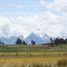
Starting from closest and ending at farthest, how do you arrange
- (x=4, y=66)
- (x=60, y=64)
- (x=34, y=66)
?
(x=4, y=66), (x=34, y=66), (x=60, y=64)

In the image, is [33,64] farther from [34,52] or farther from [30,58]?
[34,52]

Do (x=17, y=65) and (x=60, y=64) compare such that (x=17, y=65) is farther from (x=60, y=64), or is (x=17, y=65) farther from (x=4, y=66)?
(x=60, y=64)

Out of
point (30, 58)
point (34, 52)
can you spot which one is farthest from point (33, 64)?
point (34, 52)

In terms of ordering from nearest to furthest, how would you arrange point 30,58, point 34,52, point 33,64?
point 33,64, point 30,58, point 34,52

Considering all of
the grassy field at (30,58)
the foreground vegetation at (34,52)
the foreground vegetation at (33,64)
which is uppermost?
the foreground vegetation at (34,52)

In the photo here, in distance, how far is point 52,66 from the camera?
35.2 m

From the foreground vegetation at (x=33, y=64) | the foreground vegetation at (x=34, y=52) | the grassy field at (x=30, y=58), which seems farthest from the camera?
the foreground vegetation at (x=34, y=52)

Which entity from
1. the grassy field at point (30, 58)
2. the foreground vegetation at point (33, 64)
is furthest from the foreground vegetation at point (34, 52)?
the foreground vegetation at point (33, 64)

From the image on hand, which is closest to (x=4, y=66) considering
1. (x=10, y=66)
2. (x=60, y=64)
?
(x=10, y=66)

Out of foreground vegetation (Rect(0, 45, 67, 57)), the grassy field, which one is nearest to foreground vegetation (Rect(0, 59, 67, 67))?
the grassy field

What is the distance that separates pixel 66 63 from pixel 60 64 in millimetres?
2323

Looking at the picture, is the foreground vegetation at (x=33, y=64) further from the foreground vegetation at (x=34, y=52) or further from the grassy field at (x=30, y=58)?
the foreground vegetation at (x=34, y=52)

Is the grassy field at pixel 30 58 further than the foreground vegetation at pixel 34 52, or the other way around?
the foreground vegetation at pixel 34 52

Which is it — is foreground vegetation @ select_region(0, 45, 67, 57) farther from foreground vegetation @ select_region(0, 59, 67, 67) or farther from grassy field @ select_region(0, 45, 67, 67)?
foreground vegetation @ select_region(0, 59, 67, 67)
